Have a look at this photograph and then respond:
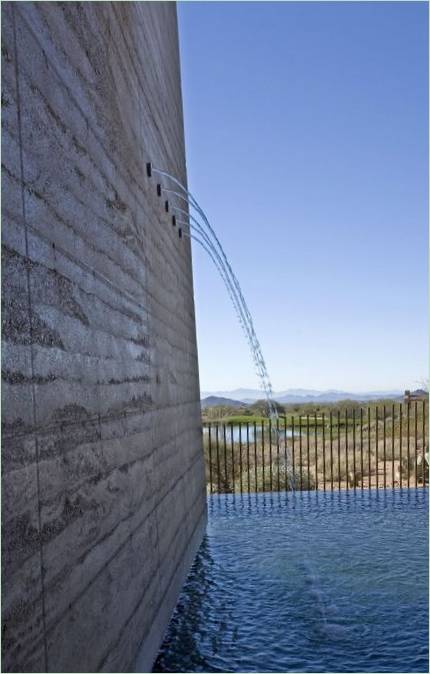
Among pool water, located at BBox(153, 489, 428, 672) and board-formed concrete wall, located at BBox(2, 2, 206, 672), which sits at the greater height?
board-formed concrete wall, located at BBox(2, 2, 206, 672)

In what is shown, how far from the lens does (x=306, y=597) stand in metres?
5.36

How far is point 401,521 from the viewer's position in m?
8.32

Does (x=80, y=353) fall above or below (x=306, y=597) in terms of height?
above

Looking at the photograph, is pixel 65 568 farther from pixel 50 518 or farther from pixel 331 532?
pixel 331 532

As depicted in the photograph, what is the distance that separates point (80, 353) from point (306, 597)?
3.51 metres

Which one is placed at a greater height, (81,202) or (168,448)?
(81,202)

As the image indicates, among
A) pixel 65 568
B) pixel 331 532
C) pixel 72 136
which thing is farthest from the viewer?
pixel 331 532

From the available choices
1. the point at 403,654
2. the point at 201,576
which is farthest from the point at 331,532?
the point at 403,654

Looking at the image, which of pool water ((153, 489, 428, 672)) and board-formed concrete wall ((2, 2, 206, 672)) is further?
pool water ((153, 489, 428, 672))

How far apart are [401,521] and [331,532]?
1.07m

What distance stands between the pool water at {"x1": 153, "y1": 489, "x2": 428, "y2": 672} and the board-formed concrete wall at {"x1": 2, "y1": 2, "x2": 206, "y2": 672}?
1.24ft

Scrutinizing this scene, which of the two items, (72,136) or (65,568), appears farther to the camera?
(72,136)

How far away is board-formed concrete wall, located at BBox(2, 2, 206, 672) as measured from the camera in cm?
187

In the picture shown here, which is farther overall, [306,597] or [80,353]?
[306,597]
